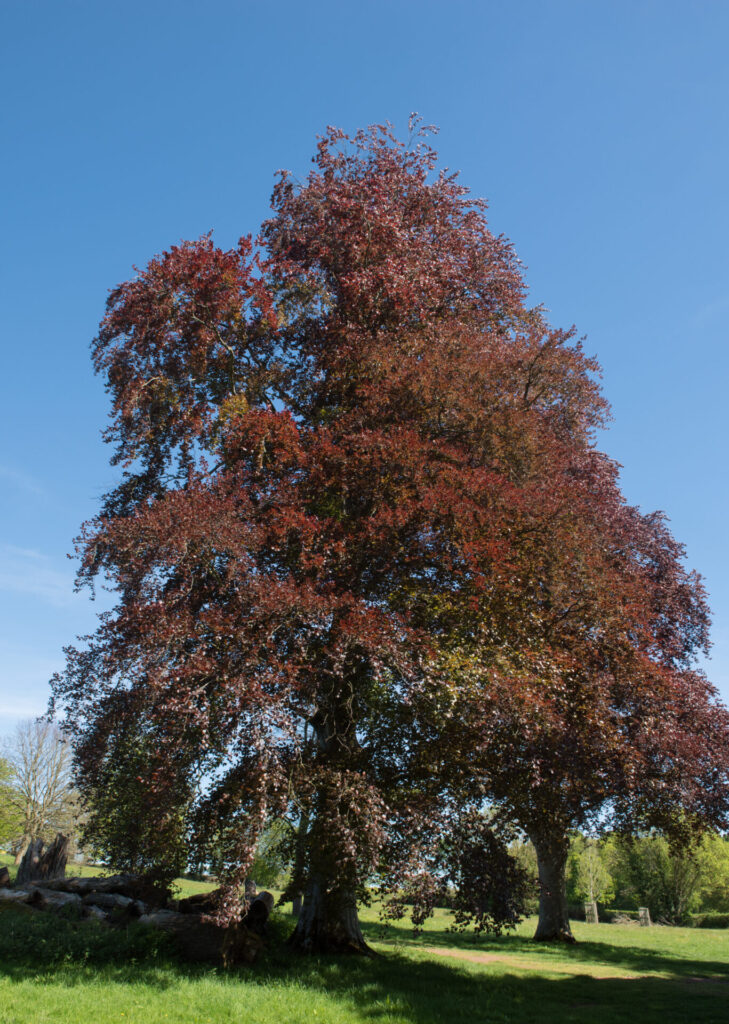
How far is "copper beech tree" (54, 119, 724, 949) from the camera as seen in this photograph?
11000 mm

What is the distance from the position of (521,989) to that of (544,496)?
29.9ft

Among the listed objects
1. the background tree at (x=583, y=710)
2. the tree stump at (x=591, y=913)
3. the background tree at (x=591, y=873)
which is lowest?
the tree stump at (x=591, y=913)

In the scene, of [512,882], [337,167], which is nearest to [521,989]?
[512,882]

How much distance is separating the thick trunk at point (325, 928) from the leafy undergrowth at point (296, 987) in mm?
525

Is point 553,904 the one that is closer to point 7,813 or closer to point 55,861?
point 55,861

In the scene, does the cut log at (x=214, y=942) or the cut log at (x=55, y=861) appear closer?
the cut log at (x=214, y=942)

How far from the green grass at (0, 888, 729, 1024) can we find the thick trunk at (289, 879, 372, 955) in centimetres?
53

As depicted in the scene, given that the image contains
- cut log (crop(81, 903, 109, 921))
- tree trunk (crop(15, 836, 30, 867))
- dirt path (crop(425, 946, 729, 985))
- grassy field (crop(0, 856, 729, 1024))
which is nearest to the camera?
grassy field (crop(0, 856, 729, 1024))

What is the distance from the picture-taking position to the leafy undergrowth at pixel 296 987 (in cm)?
923

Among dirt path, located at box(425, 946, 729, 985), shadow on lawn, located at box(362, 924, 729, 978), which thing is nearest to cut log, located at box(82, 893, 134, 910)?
shadow on lawn, located at box(362, 924, 729, 978)

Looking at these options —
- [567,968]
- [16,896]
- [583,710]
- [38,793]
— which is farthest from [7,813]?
[583,710]

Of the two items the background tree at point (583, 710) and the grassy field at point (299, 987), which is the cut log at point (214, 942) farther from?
the background tree at point (583, 710)

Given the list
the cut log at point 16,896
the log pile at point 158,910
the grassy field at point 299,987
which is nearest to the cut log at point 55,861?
the log pile at point 158,910

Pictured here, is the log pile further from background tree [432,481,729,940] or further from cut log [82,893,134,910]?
background tree [432,481,729,940]
